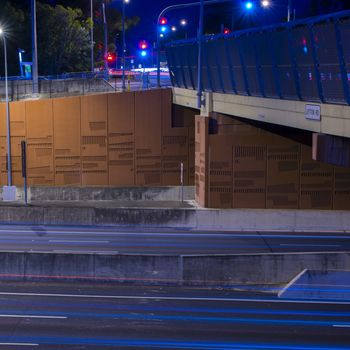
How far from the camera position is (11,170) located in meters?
37.0

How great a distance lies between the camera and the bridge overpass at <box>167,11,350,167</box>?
1766 cm

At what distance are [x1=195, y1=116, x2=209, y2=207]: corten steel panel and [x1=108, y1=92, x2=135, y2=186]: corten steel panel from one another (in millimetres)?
5709

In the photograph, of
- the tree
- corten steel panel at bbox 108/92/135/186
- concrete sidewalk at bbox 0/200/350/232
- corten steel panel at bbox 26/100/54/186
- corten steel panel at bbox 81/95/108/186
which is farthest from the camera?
the tree

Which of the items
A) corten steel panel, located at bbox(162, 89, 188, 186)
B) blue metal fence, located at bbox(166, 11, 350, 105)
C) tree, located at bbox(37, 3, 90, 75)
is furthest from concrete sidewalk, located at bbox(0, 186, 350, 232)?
tree, located at bbox(37, 3, 90, 75)

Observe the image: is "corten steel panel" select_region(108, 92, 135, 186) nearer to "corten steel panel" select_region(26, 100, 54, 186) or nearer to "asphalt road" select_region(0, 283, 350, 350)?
"corten steel panel" select_region(26, 100, 54, 186)

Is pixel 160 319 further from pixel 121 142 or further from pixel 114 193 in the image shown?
pixel 121 142

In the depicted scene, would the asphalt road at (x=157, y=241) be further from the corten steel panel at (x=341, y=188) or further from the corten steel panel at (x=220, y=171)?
the corten steel panel at (x=220, y=171)

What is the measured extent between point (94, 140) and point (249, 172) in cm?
1048

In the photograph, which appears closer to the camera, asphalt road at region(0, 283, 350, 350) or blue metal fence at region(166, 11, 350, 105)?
asphalt road at region(0, 283, 350, 350)

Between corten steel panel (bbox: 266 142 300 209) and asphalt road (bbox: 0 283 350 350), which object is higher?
corten steel panel (bbox: 266 142 300 209)

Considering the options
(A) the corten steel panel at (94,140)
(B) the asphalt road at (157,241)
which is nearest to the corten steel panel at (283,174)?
(B) the asphalt road at (157,241)

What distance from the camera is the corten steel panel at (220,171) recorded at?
2966cm

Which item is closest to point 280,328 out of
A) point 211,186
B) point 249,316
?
point 249,316

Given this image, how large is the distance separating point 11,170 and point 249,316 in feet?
77.4
